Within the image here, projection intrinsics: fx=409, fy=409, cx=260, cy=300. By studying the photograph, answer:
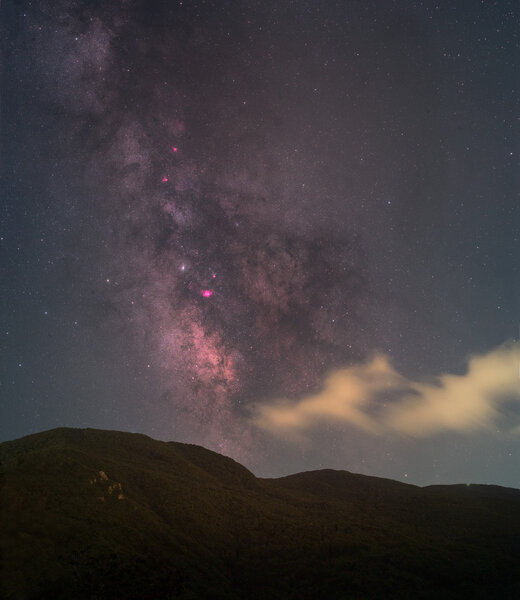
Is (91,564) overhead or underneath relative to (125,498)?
underneath

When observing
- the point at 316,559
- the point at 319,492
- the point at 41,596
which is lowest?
the point at 41,596

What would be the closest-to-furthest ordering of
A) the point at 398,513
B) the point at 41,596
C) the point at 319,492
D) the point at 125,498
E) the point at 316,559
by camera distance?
the point at 41,596
the point at 316,559
the point at 125,498
the point at 398,513
the point at 319,492

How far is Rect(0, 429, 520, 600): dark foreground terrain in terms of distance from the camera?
31.9m

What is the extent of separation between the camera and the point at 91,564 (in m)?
31.8

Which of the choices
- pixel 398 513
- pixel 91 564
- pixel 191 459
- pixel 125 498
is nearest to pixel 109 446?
pixel 191 459

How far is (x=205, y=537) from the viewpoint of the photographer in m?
44.7

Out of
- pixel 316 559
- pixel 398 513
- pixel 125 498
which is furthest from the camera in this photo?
pixel 398 513

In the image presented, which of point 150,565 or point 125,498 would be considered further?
point 125,498

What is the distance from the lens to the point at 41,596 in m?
27.5

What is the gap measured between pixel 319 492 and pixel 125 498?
40.3 m

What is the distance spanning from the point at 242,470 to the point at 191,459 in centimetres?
942

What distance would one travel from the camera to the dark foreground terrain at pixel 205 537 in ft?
105

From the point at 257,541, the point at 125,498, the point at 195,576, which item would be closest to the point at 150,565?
the point at 195,576

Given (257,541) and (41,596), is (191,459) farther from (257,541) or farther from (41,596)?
(41,596)
